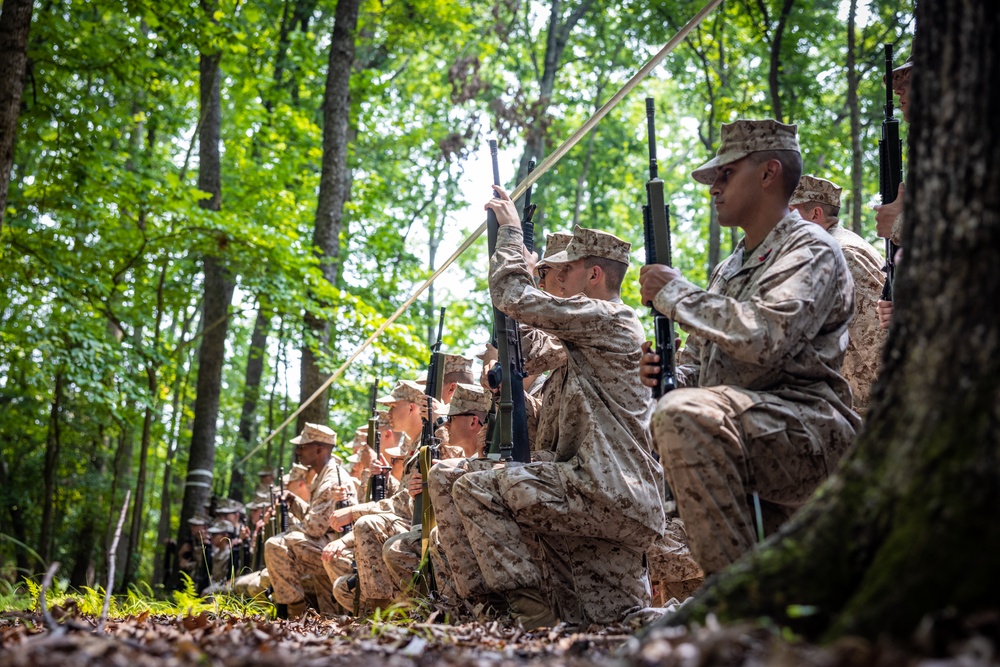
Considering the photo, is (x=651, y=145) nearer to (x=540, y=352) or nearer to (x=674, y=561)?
(x=540, y=352)

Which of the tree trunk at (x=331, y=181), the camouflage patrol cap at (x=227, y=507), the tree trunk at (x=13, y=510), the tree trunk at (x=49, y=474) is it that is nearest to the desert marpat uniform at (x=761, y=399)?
the tree trunk at (x=331, y=181)

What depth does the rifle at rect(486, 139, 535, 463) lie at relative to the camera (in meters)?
5.44

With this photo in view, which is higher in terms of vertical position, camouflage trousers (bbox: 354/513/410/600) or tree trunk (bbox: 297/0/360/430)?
tree trunk (bbox: 297/0/360/430)

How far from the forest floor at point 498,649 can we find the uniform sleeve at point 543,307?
1.77 m

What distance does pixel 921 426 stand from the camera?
6.82 feet

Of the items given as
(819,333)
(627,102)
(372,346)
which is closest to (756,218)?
(819,333)

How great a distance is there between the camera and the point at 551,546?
528cm

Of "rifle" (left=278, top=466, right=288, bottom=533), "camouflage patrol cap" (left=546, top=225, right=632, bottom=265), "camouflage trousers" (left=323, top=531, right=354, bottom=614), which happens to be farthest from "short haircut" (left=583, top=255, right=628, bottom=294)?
"rifle" (left=278, top=466, right=288, bottom=533)

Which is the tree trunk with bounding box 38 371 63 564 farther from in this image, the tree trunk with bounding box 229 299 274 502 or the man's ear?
the man's ear

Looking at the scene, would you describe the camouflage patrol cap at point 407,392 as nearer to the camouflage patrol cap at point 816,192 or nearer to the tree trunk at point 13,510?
the camouflage patrol cap at point 816,192

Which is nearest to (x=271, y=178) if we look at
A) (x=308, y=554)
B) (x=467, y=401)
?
A: (x=308, y=554)

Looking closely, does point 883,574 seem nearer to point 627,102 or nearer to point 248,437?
point 248,437

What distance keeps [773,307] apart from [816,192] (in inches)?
122

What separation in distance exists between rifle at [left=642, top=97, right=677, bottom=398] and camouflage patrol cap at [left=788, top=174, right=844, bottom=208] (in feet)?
7.64
